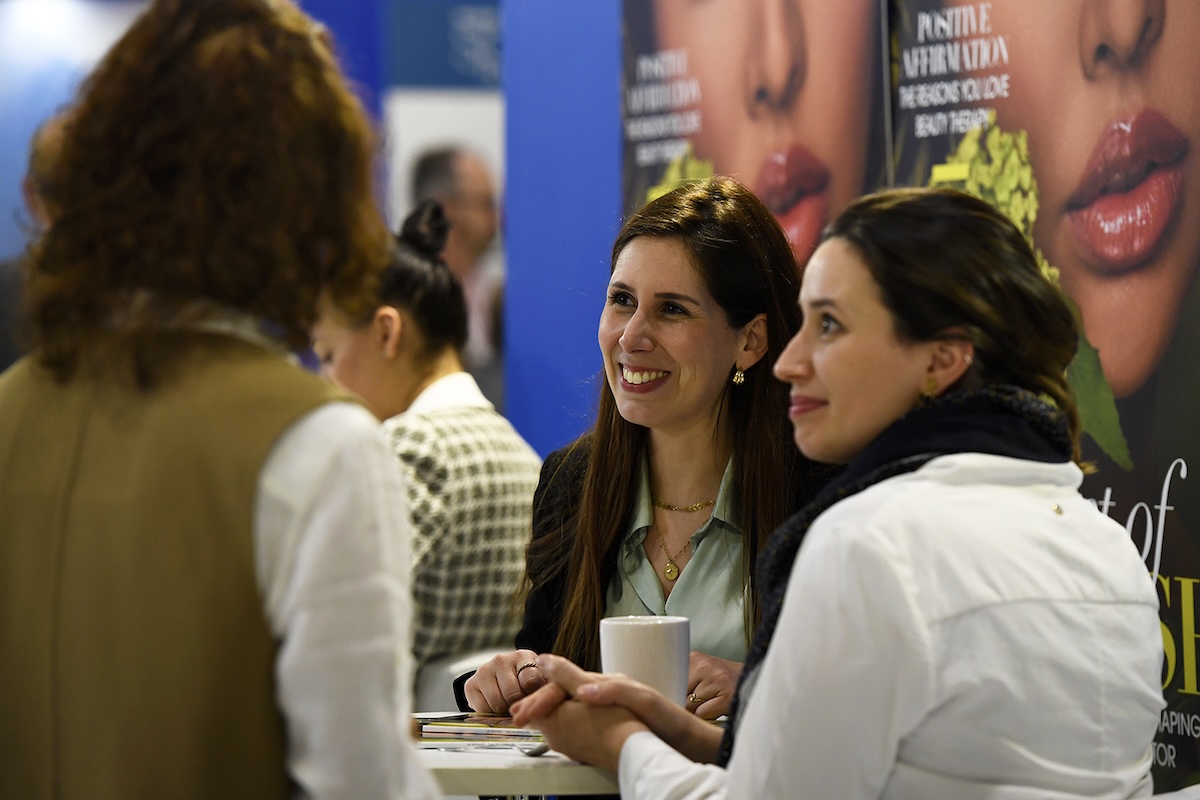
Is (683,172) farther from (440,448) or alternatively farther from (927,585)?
(927,585)

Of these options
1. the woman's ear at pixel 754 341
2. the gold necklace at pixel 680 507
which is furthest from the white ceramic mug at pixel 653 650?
the woman's ear at pixel 754 341

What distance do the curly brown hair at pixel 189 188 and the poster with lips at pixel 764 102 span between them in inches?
82.4

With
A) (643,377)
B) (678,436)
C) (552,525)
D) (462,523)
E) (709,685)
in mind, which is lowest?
(462,523)

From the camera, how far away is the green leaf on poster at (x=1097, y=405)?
2588 mm

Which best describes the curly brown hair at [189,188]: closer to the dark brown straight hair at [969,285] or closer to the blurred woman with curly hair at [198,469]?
the blurred woman with curly hair at [198,469]

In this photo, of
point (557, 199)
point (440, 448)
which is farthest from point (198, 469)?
point (557, 199)

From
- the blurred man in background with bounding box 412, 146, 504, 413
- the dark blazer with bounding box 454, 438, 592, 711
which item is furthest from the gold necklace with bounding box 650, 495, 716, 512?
the blurred man in background with bounding box 412, 146, 504, 413

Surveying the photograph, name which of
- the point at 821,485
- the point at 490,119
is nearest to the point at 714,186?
the point at 821,485

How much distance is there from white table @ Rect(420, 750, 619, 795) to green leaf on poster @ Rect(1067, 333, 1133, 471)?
1.29m

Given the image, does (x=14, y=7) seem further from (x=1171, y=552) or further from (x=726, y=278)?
(x=1171, y=552)

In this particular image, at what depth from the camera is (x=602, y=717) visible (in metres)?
1.79

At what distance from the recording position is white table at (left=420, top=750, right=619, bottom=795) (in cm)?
167

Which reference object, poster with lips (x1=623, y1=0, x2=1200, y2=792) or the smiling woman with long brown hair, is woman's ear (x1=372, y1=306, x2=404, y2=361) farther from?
the smiling woman with long brown hair

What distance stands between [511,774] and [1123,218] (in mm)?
1546
